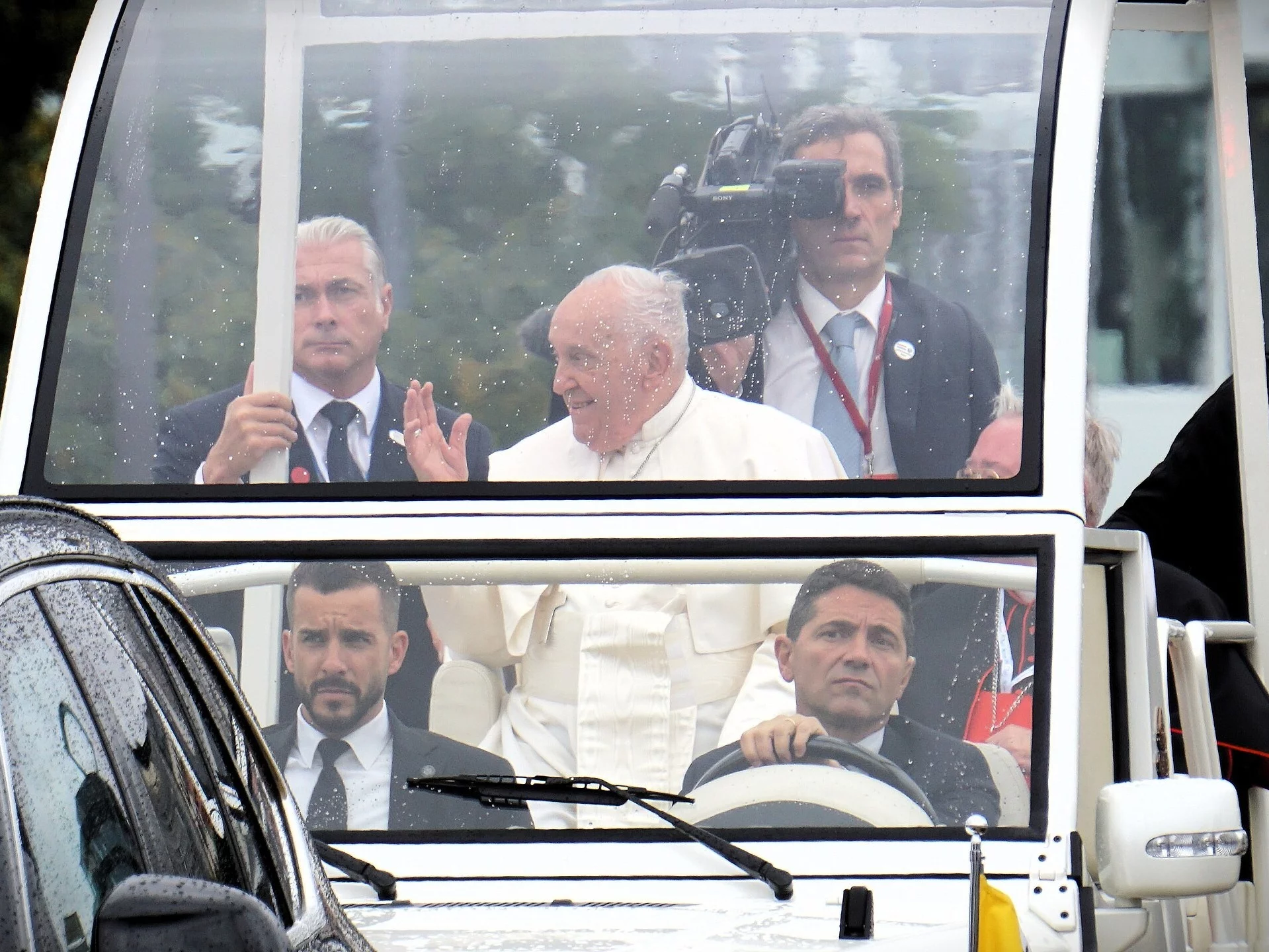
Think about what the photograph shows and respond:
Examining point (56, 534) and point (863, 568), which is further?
point (863, 568)

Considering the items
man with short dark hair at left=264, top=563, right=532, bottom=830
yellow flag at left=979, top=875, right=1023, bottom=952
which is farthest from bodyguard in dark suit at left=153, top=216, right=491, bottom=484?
yellow flag at left=979, top=875, right=1023, bottom=952

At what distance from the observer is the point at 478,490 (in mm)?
3342

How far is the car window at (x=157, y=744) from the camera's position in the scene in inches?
74.0

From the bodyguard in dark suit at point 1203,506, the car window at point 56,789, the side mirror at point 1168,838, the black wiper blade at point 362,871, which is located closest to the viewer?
the car window at point 56,789

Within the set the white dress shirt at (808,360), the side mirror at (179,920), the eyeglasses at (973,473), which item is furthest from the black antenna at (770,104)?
the side mirror at (179,920)

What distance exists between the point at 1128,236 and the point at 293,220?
5.53 metres

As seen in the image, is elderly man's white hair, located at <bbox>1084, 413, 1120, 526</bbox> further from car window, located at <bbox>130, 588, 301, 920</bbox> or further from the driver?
car window, located at <bbox>130, 588, 301, 920</bbox>

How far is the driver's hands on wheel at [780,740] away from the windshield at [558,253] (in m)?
0.40

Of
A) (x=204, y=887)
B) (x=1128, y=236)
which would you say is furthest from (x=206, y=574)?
(x=1128, y=236)

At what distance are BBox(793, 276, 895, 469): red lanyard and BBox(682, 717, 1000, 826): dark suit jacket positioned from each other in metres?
0.46

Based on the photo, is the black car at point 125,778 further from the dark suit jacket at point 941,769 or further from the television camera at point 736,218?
the television camera at point 736,218

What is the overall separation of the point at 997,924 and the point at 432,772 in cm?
96

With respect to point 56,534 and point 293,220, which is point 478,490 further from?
point 56,534

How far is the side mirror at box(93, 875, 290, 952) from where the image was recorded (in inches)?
58.5
